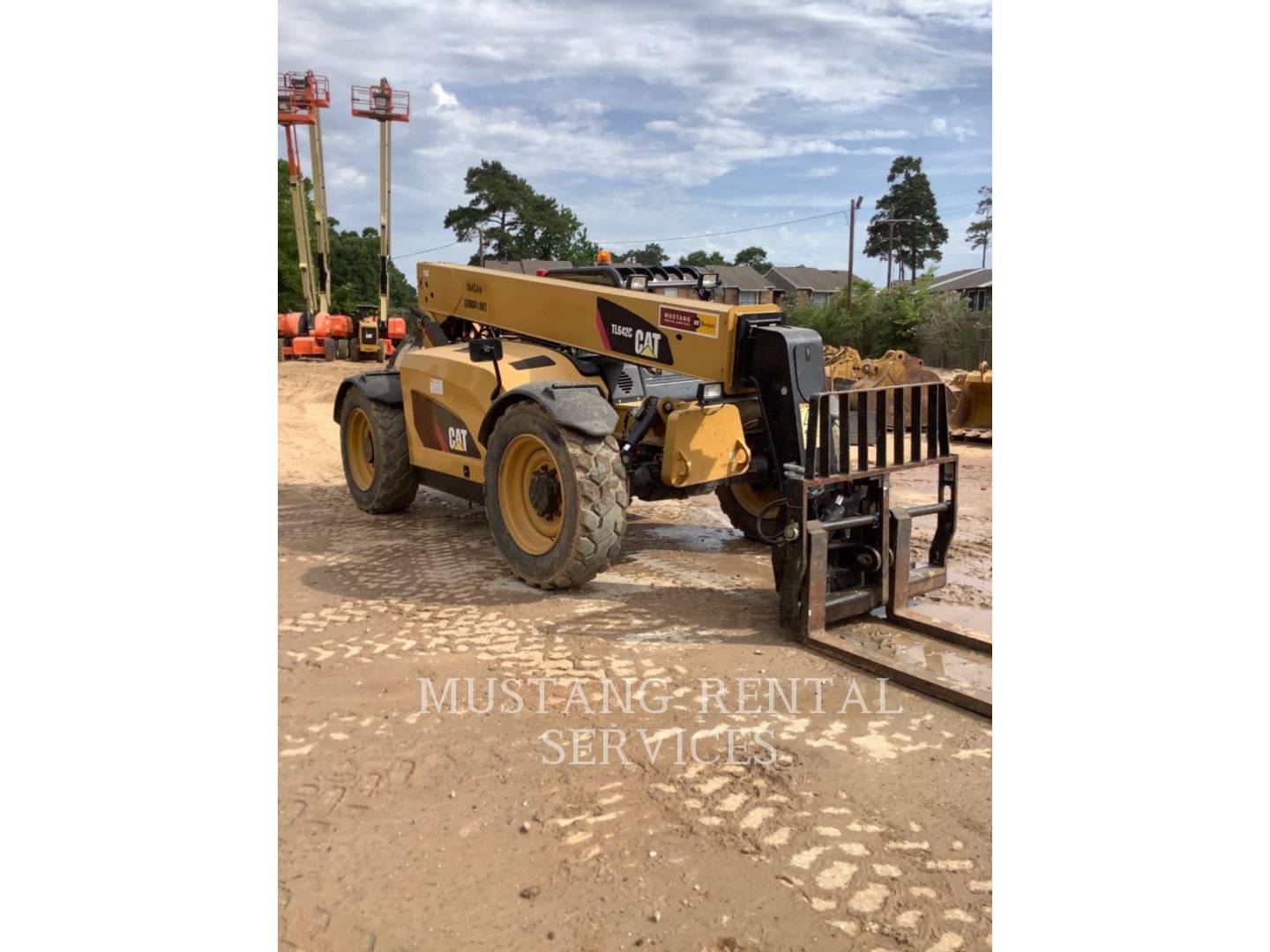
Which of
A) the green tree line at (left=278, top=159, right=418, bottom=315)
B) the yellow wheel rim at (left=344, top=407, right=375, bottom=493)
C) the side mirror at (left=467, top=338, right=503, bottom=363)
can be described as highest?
the green tree line at (left=278, top=159, right=418, bottom=315)

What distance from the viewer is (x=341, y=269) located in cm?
5019

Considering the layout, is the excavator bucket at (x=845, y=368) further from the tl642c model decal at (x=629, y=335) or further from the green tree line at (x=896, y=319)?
the green tree line at (x=896, y=319)

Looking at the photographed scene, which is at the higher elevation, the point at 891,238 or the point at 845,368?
the point at 891,238

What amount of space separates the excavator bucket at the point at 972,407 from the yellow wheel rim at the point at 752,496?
21.7ft

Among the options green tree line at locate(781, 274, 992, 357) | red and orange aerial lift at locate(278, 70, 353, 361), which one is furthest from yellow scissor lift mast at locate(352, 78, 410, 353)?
green tree line at locate(781, 274, 992, 357)

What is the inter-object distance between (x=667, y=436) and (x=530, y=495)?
3.04ft

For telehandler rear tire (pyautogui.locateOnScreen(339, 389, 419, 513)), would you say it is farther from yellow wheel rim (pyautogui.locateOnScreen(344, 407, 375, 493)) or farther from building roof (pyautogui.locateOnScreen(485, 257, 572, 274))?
building roof (pyautogui.locateOnScreen(485, 257, 572, 274))

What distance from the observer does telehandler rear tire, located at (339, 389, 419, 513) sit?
26.2ft

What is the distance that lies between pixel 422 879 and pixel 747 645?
2372 millimetres

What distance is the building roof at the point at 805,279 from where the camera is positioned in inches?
2466

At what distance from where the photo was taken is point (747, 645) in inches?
200

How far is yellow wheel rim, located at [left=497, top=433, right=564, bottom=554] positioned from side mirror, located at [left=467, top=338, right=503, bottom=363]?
32.3 inches

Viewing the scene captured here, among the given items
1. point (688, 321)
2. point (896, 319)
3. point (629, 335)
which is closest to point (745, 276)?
point (896, 319)

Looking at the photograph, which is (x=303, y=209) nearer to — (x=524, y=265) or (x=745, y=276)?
(x=524, y=265)
